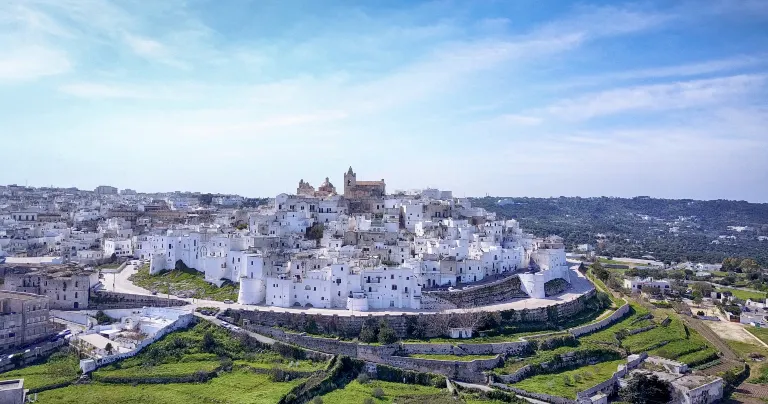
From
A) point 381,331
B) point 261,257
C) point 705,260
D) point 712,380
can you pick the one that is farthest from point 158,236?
point 705,260

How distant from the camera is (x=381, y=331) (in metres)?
30.8

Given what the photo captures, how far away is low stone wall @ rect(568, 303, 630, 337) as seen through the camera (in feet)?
115

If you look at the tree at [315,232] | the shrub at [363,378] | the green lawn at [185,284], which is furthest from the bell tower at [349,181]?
the shrub at [363,378]

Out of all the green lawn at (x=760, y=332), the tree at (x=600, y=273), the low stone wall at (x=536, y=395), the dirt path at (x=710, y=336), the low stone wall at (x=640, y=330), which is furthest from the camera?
the tree at (x=600, y=273)

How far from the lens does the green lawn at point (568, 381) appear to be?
2842 centimetres

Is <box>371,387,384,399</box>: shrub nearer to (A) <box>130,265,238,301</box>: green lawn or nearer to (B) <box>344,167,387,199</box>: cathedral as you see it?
(A) <box>130,265,238,301</box>: green lawn

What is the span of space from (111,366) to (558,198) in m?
165

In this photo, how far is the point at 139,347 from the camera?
29469 millimetres

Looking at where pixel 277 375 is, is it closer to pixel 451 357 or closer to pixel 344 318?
pixel 344 318

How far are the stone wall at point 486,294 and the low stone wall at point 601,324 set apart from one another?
425cm

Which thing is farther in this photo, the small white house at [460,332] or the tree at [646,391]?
the small white house at [460,332]

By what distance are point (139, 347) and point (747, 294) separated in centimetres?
5273

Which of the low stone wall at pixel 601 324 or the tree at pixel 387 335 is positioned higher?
the tree at pixel 387 335

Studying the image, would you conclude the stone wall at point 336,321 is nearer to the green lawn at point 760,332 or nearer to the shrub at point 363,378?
the shrub at point 363,378
